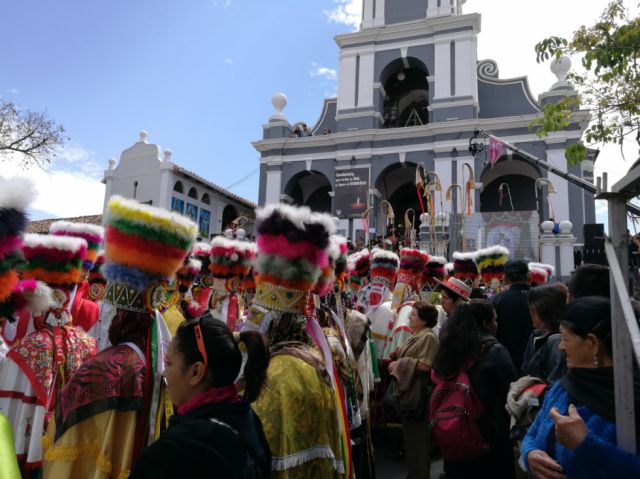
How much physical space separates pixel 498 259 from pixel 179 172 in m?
19.0

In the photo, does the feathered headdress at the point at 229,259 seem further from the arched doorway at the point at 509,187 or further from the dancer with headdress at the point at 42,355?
the arched doorway at the point at 509,187

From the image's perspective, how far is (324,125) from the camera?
24297 mm

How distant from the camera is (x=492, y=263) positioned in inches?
301

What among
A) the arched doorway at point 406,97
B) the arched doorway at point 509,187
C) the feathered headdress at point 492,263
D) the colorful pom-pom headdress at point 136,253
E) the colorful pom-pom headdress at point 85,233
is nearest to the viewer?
the colorful pom-pom headdress at point 136,253

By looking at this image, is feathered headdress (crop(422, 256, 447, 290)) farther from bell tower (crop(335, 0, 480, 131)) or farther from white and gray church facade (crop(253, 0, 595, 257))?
bell tower (crop(335, 0, 480, 131))

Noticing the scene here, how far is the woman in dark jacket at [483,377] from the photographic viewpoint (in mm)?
3328

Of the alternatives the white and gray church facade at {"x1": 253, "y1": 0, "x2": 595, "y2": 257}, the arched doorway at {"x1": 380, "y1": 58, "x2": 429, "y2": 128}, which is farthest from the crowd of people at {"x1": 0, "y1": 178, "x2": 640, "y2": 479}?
the arched doorway at {"x1": 380, "y1": 58, "x2": 429, "y2": 128}

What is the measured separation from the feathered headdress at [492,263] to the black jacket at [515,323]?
281 centimetres

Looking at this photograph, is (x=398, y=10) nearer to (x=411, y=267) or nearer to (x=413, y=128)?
(x=413, y=128)

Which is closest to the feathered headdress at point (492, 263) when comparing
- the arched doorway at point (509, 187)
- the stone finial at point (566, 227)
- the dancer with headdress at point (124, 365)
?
the dancer with headdress at point (124, 365)

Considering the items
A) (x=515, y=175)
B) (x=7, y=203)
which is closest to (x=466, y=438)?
(x=7, y=203)

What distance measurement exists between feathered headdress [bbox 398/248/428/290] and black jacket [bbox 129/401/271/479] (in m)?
5.01

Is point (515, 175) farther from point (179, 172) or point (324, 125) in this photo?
point (179, 172)

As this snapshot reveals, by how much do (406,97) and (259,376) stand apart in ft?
80.9
